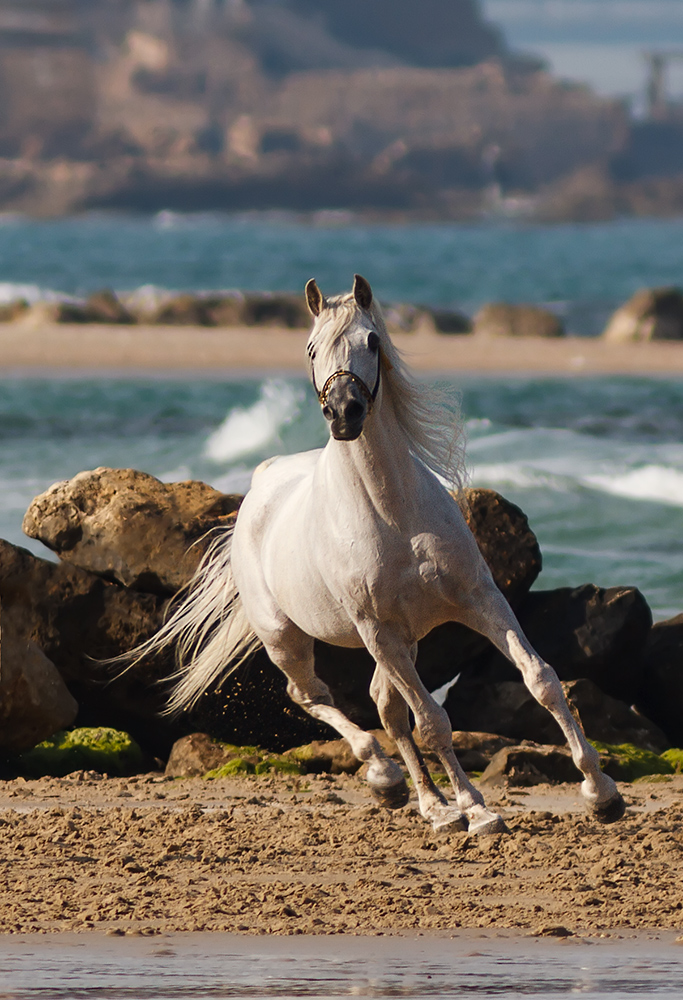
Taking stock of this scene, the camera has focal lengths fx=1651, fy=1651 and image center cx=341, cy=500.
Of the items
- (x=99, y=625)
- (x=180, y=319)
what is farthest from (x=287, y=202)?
(x=99, y=625)

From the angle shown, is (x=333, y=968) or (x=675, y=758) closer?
(x=333, y=968)

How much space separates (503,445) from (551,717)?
12415 millimetres

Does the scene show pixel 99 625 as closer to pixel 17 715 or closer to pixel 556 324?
pixel 17 715

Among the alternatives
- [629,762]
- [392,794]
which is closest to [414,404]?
[392,794]

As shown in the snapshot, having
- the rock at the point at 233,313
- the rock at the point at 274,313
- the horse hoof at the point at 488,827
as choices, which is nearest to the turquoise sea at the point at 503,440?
the horse hoof at the point at 488,827

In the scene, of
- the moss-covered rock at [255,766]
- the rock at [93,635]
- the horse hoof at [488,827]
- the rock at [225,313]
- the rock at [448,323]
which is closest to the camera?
the horse hoof at [488,827]

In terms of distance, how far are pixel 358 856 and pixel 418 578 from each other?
1.07m

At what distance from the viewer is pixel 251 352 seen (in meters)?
37.5

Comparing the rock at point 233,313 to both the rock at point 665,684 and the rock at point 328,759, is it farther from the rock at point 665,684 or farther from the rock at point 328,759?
the rock at point 328,759

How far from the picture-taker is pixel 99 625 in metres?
8.68

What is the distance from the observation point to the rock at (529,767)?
7.52 meters

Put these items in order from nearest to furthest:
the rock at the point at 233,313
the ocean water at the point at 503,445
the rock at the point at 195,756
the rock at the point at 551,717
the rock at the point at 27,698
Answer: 1. the rock at the point at 27,698
2. the rock at the point at 195,756
3. the rock at the point at 551,717
4. the ocean water at the point at 503,445
5. the rock at the point at 233,313

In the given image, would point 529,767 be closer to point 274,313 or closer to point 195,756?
point 195,756

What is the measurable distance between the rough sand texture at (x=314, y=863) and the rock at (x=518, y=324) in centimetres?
3484
